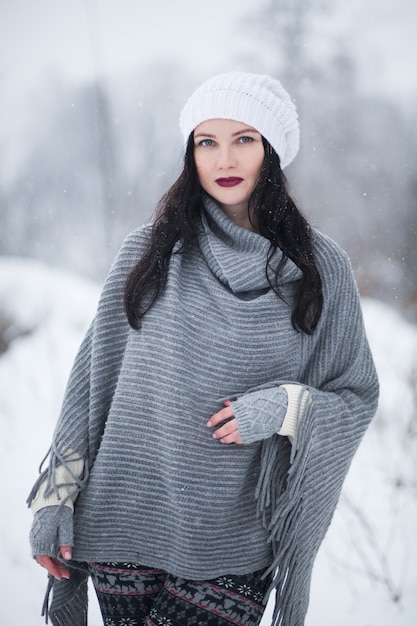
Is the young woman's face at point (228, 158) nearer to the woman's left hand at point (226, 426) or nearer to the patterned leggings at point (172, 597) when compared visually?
the woman's left hand at point (226, 426)

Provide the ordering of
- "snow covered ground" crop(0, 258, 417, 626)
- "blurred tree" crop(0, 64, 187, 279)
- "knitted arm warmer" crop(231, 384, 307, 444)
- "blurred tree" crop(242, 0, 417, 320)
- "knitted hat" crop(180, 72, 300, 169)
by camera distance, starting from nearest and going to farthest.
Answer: "knitted arm warmer" crop(231, 384, 307, 444), "knitted hat" crop(180, 72, 300, 169), "snow covered ground" crop(0, 258, 417, 626), "blurred tree" crop(242, 0, 417, 320), "blurred tree" crop(0, 64, 187, 279)

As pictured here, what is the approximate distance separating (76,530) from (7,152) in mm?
2662

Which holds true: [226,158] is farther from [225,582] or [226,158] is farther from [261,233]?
[225,582]

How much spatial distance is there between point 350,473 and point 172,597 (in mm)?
1859

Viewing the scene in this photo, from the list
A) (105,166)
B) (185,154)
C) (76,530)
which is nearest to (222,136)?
(185,154)

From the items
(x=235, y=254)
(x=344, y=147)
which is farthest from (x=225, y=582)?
(x=344, y=147)

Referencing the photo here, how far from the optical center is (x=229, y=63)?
2779 mm

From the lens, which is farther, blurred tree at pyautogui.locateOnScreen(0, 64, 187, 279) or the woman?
blurred tree at pyautogui.locateOnScreen(0, 64, 187, 279)

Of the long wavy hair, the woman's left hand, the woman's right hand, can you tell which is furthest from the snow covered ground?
the long wavy hair

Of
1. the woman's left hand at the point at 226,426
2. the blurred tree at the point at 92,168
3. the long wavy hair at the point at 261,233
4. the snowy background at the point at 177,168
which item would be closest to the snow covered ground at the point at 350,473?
the snowy background at the point at 177,168

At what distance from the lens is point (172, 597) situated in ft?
3.93

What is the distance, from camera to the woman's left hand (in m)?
1.19

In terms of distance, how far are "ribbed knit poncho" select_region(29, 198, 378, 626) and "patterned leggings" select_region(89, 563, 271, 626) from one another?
3 cm

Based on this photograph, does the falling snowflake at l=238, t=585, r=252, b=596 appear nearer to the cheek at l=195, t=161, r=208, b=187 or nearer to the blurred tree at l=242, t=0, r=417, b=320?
the cheek at l=195, t=161, r=208, b=187
